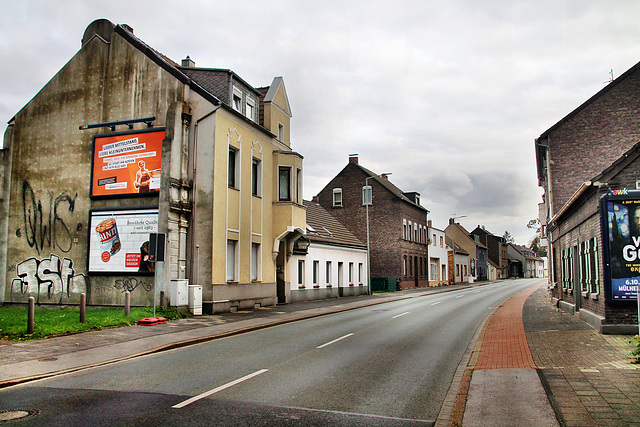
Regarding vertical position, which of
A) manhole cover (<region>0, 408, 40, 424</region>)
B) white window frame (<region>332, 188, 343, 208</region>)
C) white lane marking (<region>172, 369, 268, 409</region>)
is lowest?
white lane marking (<region>172, 369, 268, 409</region>)

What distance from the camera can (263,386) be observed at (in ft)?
25.8

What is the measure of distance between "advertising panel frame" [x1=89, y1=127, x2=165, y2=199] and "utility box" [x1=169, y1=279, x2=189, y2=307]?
3.76m

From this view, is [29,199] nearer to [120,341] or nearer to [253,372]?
[120,341]

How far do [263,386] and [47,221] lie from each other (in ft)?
57.9

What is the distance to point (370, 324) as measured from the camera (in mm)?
17188

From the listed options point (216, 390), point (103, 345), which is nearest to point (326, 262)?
point (103, 345)

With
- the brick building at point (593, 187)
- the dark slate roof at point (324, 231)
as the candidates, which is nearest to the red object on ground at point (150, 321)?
the brick building at point (593, 187)

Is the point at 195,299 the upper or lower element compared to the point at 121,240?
lower

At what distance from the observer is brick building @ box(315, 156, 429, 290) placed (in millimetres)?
A: 50906

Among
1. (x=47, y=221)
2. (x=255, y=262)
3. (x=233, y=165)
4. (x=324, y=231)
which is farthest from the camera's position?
(x=324, y=231)

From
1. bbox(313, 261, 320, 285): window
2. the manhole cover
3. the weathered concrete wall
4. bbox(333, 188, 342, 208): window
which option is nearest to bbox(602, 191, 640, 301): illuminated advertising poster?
the manhole cover

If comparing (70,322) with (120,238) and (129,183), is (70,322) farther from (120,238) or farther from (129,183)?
(129,183)

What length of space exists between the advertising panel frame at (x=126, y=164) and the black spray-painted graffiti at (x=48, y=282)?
3.36 meters

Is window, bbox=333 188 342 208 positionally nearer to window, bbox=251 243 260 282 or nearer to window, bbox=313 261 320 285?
window, bbox=313 261 320 285
